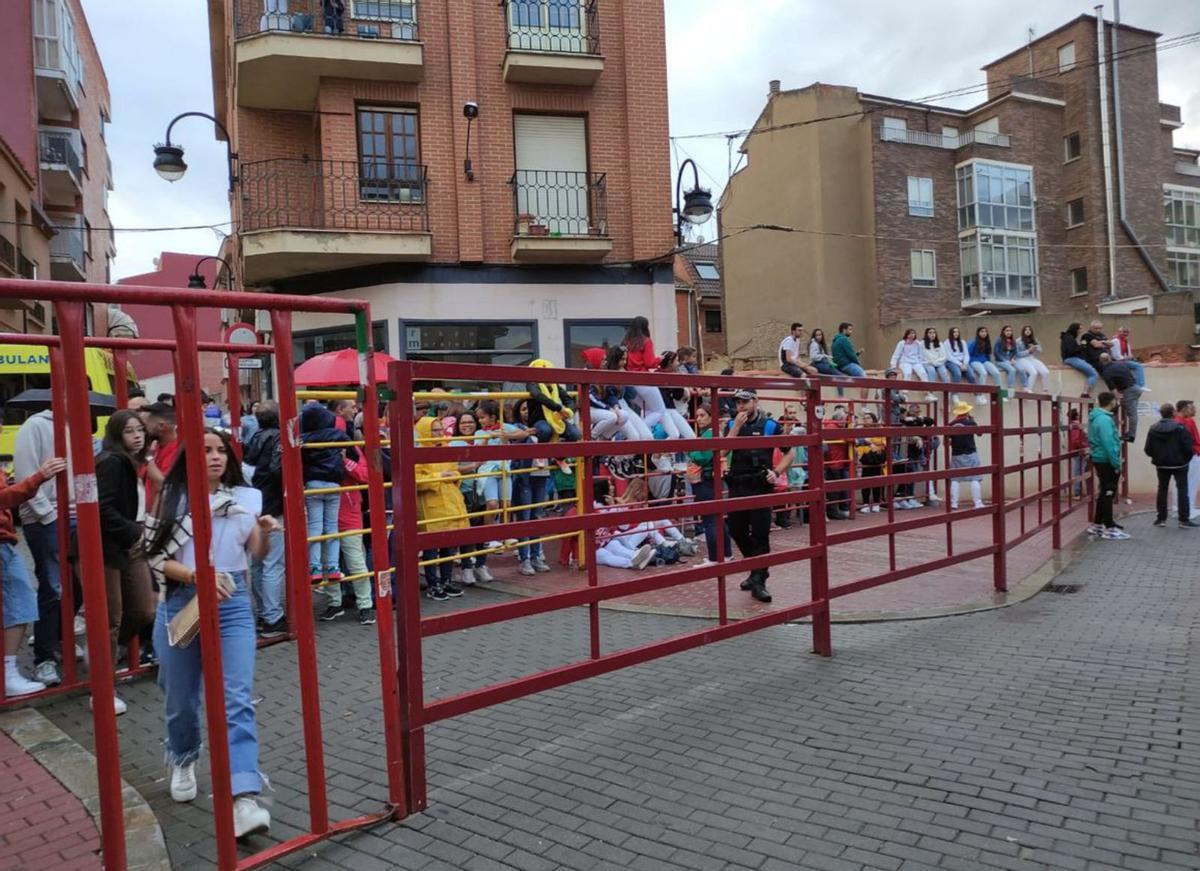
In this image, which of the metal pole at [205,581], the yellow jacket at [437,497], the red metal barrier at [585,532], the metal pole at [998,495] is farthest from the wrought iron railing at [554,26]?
the metal pole at [205,581]

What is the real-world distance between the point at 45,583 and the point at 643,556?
17.2 feet

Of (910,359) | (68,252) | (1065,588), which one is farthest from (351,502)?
(68,252)

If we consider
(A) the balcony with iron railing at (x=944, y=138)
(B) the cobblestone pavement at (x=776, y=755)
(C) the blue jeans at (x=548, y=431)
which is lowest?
(B) the cobblestone pavement at (x=776, y=755)

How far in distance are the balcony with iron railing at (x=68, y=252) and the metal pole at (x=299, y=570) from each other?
29660mm

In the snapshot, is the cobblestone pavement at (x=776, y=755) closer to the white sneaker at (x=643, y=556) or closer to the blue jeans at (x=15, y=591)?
the blue jeans at (x=15, y=591)

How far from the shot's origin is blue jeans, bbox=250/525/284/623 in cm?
632

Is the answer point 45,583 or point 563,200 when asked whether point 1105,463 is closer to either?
point 563,200

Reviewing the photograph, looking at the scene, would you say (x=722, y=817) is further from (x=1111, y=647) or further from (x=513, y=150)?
(x=513, y=150)

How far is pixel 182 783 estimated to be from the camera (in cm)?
356

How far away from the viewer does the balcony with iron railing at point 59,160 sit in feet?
88.3

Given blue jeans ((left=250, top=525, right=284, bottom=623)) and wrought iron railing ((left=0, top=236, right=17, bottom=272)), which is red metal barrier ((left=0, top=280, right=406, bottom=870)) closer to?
blue jeans ((left=250, top=525, right=284, bottom=623))

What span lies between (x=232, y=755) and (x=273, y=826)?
39 centimetres

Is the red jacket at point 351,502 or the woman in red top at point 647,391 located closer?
the red jacket at point 351,502

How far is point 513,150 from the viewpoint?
1652cm
